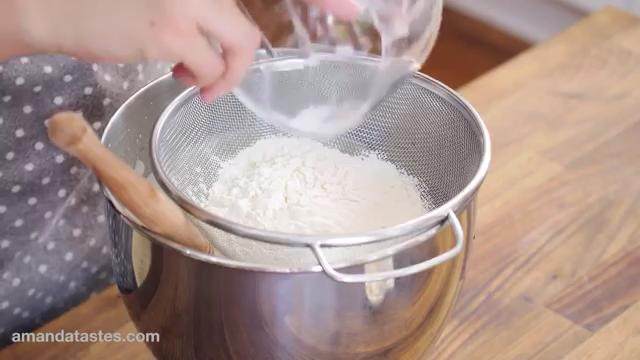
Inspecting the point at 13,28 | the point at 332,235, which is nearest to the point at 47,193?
the point at 13,28

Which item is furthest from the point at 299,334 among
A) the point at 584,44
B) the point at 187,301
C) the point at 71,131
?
the point at 584,44

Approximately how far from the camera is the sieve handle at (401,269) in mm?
430

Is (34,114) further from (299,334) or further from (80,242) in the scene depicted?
(299,334)

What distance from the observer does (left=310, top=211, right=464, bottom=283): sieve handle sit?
0.43 metres

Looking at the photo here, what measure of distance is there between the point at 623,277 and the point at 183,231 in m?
0.40

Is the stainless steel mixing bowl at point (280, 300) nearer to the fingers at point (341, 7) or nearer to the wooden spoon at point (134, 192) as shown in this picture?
the wooden spoon at point (134, 192)

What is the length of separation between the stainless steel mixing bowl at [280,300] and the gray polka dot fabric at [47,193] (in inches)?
7.3

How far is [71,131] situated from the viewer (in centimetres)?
41

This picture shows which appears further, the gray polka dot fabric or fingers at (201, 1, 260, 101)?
the gray polka dot fabric

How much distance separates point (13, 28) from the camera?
488 millimetres

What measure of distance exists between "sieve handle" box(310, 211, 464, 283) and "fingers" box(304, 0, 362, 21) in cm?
15

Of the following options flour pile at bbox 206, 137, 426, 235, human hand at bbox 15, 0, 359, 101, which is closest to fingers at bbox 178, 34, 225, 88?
human hand at bbox 15, 0, 359, 101

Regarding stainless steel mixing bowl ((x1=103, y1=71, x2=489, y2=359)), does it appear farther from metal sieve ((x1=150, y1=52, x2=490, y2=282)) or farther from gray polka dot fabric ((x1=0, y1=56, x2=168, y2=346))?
gray polka dot fabric ((x1=0, y1=56, x2=168, y2=346))

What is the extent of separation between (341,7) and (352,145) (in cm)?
16
